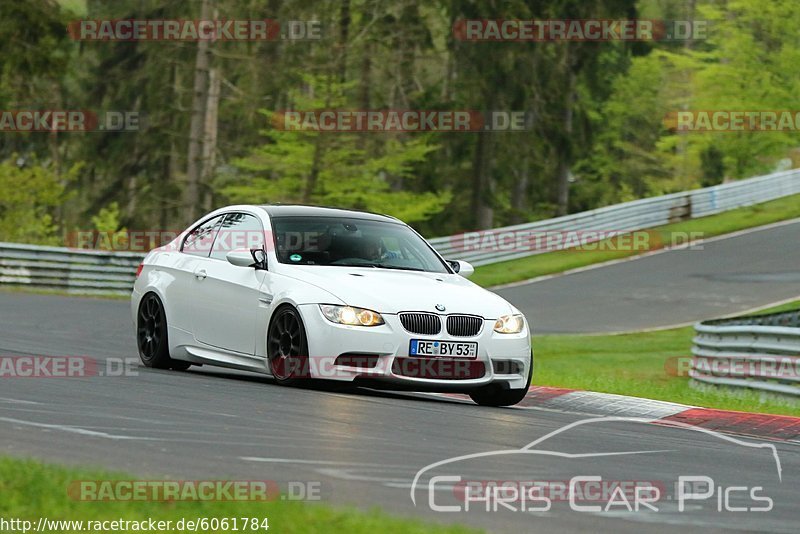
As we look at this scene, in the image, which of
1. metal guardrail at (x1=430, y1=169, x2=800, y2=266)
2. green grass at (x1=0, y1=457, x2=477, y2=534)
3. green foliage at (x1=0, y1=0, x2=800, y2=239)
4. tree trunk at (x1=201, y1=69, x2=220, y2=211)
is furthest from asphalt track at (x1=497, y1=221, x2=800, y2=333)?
green grass at (x1=0, y1=457, x2=477, y2=534)

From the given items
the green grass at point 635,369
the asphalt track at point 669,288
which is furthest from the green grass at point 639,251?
the green grass at point 635,369

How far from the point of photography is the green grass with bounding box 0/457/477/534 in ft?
19.4

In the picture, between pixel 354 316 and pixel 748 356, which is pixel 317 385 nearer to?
pixel 354 316

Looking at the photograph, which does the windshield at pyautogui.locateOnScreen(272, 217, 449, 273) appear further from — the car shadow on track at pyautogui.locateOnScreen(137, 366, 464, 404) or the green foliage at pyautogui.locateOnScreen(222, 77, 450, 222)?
the green foliage at pyautogui.locateOnScreen(222, 77, 450, 222)

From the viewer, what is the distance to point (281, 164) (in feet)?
142

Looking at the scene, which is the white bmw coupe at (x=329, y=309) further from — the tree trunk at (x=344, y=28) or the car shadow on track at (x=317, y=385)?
the tree trunk at (x=344, y=28)

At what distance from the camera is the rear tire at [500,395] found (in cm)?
1212

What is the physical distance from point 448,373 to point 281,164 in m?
32.1

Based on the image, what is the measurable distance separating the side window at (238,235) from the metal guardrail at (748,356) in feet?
18.7

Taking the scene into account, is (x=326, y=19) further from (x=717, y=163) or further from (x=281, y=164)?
(x=717, y=163)

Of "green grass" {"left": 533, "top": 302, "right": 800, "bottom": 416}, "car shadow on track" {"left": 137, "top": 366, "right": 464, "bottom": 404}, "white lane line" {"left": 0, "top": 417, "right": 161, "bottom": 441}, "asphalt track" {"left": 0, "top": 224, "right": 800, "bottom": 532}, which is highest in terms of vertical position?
"white lane line" {"left": 0, "top": 417, "right": 161, "bottom": 441}

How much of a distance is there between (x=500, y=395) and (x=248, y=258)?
2.39 metres

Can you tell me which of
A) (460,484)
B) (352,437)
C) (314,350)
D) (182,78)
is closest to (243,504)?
(460,484)

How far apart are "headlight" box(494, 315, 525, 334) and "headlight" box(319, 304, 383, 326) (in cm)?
104
